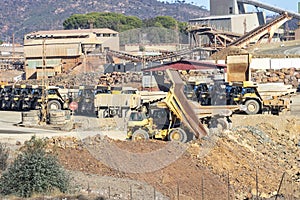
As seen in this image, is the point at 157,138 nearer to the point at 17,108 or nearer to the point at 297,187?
the point at 297,187

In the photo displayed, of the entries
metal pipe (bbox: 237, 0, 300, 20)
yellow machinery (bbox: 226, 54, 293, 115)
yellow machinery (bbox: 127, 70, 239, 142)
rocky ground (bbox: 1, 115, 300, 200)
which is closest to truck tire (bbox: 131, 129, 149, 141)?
yellow machinery (bbox: 127, 70, 239, 142)

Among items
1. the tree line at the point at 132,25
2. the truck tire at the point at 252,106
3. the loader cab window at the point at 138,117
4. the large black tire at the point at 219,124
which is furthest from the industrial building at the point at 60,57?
the loader cab window at the point at 138,117

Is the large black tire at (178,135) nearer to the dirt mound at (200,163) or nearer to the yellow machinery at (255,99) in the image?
the dirt mound at (200,163)

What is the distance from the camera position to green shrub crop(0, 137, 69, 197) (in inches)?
539

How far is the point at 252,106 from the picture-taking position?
→ 1147 inches

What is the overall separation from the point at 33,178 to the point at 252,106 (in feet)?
55.9

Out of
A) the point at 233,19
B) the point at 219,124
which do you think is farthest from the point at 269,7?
the point at 219,124

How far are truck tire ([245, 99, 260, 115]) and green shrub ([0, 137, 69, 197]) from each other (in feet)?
52.2

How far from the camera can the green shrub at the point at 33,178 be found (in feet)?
45.0

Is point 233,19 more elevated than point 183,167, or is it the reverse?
point 233,19

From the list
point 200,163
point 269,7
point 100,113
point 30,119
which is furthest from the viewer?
point 269,7

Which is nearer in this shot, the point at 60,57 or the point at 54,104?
the point at 54,104

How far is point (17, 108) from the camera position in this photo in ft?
119

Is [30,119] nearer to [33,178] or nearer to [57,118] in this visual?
[57,118]
